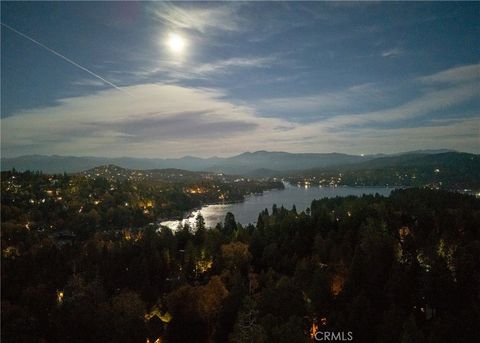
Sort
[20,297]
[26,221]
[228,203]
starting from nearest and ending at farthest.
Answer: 1. [20,297]
2. [26,221]
3. [228,203]

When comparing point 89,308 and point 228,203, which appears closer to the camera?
point 89,308

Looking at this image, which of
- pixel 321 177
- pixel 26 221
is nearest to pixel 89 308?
pixel 26 221

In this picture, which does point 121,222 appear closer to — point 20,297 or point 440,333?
point 20,297

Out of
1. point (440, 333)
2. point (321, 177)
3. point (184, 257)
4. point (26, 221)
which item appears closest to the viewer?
point (440, 333)

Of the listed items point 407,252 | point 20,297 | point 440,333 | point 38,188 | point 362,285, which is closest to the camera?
point 440,333

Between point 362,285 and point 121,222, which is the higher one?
point 362,285

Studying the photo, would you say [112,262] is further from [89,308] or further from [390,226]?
[390,226]

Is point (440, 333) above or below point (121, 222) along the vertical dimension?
above

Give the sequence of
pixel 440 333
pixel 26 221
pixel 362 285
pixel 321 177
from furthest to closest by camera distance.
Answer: pixel 321 177
pixel 26 221
pixel 362 285
pixel 440 333

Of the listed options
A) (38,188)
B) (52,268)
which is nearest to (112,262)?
(52,268)
